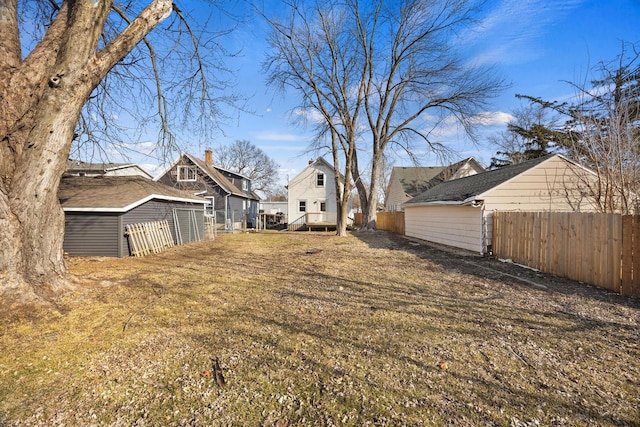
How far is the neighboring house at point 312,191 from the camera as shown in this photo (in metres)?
27.1

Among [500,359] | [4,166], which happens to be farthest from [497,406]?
[4,166]

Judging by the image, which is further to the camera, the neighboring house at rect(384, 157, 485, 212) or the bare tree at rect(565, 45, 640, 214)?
the neighboring house at rect(384, 157, 485, 212)

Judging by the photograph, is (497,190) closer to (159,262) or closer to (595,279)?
(595,279)

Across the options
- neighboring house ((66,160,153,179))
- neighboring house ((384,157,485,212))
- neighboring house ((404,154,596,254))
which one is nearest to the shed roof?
neighboring house ((384,157,485,212))

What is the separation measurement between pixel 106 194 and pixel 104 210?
60.7 inches

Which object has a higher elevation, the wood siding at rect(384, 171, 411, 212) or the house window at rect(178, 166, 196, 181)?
the house window at rect(178, 166, 196, 181)

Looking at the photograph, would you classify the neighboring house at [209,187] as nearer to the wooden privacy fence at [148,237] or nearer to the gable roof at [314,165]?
the gable roof at [314,165]

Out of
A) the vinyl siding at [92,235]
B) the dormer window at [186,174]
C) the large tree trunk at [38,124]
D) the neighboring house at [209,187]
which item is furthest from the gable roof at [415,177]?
the large tree trunk at [38,124]

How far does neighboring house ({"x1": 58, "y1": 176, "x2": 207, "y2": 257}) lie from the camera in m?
10.6

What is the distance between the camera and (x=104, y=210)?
1041 centimetres

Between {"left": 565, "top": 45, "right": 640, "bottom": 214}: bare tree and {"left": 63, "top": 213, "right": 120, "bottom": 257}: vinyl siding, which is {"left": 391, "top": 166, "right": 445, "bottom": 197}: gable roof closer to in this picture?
{"left": 565, "top": 45, "right": 640, "bottom": 214}: bare tree

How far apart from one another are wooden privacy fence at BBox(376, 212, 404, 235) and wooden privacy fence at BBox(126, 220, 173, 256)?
49.1 feet

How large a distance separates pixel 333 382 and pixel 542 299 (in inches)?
182

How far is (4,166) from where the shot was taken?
177 inches
